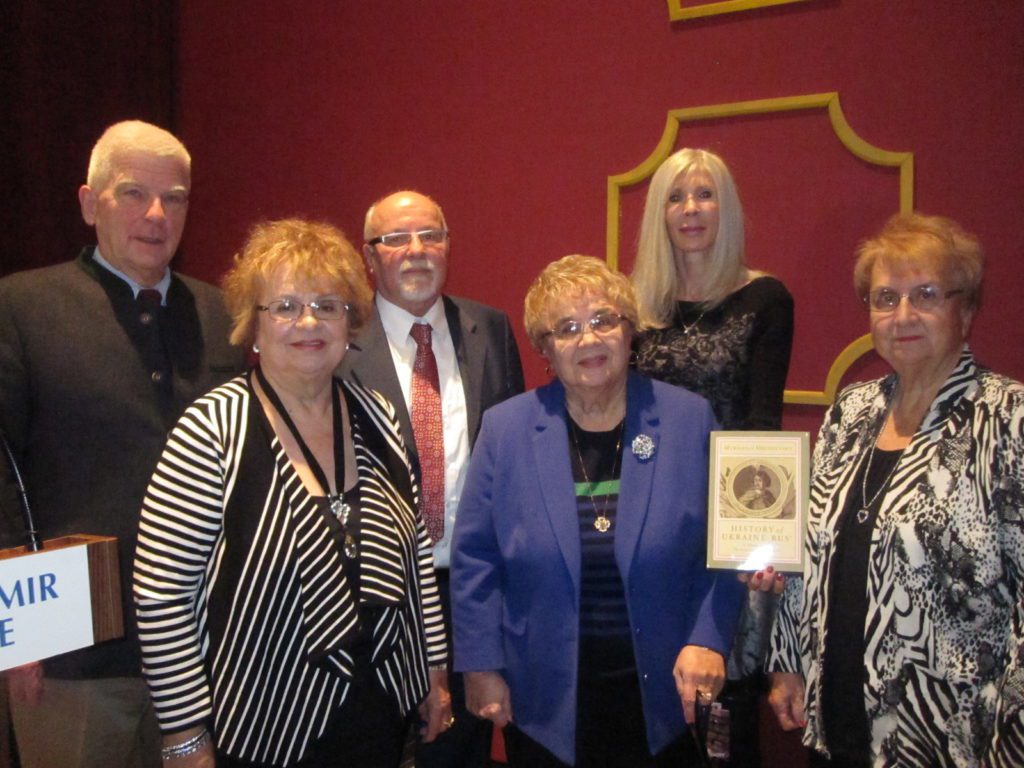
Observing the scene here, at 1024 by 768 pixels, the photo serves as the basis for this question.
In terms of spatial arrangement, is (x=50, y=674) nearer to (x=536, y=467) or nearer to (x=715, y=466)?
(x=536, y=467)

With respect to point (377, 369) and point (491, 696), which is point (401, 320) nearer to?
point (377, 369)

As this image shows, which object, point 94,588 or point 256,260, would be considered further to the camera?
point 256,260

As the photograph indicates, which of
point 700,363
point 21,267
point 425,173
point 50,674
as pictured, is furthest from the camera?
point 425,173

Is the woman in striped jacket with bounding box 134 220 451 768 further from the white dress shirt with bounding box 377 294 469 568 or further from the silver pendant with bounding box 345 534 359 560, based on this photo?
the white dress shirt with bounding box 377 294 469 568

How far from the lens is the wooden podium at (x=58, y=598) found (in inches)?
42.3

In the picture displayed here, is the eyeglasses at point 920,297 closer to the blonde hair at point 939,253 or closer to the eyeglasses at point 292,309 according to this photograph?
the blonde hair at point 939,253

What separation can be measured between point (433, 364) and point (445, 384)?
0.07 meters

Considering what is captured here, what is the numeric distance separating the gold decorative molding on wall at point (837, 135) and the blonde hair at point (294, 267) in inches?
60.1

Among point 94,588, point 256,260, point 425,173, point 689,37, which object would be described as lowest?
point 94,588

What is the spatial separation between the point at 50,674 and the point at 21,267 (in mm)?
2015

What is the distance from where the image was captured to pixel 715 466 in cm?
178

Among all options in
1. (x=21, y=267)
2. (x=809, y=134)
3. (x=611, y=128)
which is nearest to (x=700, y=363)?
(x=809, y=134)

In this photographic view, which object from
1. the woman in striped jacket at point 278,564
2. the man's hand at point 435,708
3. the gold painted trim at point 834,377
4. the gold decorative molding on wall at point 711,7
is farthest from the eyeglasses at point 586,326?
the gold decorative molding on wall at point 711,7

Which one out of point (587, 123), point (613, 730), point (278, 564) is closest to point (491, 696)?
point (613, 730)
